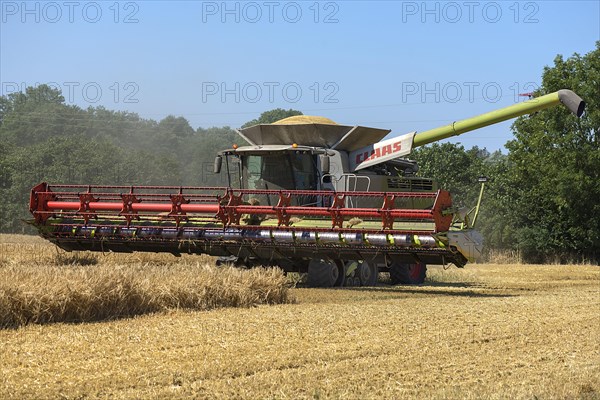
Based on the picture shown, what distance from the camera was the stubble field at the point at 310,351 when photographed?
557cm

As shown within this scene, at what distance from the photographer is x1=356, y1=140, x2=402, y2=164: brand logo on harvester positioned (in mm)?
14312

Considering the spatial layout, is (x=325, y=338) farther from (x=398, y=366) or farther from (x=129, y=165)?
(x=129, y=165)

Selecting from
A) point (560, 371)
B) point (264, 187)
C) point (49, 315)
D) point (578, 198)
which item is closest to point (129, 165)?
point (578, 198)

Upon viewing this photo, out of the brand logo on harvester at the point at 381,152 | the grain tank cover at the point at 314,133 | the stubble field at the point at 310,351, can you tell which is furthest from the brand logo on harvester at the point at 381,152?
the stubble field at the point at 310,351

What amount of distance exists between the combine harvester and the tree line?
1287 millimetres

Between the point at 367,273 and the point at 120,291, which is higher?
the point at 120,291

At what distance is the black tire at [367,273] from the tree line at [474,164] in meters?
2.97

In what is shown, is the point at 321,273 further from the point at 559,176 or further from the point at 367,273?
the point at 559,176

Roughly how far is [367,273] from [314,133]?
2401 millimetres

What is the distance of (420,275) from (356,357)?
869 centimetres

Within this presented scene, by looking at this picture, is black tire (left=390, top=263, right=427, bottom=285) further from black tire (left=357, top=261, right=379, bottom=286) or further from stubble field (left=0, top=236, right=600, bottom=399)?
stubble field (left=0, top=236, right=600, bottom=399)

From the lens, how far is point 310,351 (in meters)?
6.81

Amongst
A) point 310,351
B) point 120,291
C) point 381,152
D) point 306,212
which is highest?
point 381,152

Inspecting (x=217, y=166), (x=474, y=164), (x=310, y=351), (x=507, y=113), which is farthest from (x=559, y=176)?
(x=310, y=351)
